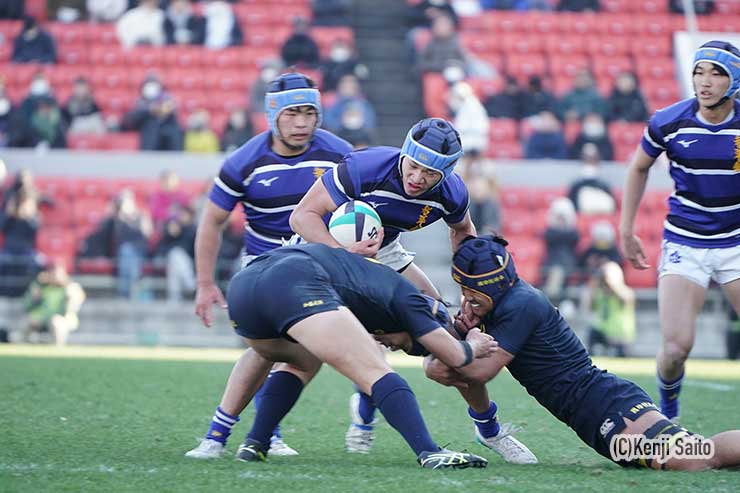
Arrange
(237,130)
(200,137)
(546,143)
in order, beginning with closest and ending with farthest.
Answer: (237,130), (200,137), (546,143)

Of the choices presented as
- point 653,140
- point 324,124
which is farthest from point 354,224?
point 324,124

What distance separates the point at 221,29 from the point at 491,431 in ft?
46.1

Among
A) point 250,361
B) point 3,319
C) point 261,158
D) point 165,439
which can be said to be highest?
point 261,158

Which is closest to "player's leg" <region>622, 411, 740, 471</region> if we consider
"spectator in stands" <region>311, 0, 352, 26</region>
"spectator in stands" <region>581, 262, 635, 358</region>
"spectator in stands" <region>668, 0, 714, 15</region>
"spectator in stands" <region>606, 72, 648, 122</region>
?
"spectator in stands" <region>581, 262, 635, 358</region>

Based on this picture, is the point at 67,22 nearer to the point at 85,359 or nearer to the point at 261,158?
the point at 85,359

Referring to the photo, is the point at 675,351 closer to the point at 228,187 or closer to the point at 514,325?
the point at 514,325

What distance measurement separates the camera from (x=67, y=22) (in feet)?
64.5

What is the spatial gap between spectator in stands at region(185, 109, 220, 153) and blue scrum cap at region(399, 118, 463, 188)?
1145 centimetres

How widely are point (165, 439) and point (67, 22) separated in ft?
46.9

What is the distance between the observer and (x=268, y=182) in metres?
7.00

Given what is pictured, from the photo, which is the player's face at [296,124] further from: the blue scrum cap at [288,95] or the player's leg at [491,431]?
the player's leg at [491,431]

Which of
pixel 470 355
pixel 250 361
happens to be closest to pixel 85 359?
pixel 250 361

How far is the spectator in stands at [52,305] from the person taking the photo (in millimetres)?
14742

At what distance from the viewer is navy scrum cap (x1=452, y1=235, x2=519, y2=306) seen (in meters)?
5.76
